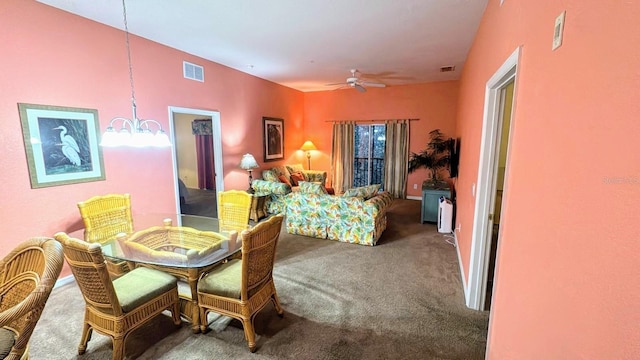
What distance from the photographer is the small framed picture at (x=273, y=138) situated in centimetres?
612

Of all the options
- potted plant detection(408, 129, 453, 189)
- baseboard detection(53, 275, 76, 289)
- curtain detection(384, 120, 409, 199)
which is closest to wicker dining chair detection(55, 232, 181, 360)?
baseboard detection(53, 275, 76, 289)

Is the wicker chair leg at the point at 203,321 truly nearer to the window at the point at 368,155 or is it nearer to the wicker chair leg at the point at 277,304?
the wicker chair leg at the point at 277,304

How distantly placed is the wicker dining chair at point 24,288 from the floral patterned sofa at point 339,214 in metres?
3.06

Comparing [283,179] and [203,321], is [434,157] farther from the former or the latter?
[203,321]

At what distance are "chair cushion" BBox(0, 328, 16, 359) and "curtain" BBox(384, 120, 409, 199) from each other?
21.3 ft

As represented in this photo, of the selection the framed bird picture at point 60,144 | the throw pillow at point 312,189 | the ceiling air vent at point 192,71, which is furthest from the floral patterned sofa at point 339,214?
the framed bird picture at point 60,144

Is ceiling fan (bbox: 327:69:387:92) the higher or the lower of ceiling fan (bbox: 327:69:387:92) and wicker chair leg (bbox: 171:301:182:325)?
the higher

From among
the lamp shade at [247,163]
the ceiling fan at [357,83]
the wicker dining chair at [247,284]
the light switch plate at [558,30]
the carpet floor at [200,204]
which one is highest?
the ceiling fan at [357,83]

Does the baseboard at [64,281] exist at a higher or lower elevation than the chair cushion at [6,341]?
lower

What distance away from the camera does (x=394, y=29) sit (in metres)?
3.24

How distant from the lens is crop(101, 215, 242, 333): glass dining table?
2205 mm

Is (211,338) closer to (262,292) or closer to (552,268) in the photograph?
(262,292)

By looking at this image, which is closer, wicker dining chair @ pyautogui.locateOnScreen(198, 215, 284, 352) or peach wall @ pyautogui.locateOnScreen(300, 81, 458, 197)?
wicker dining chair @ pyautogui.locateOnScreen(198, 215, 284, 352)

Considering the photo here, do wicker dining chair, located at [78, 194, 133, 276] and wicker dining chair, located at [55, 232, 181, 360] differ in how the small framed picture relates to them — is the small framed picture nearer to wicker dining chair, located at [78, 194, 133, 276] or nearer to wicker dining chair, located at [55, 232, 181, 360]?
wicker dining chair, located at [78, 194, 133, 276]
